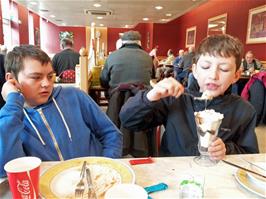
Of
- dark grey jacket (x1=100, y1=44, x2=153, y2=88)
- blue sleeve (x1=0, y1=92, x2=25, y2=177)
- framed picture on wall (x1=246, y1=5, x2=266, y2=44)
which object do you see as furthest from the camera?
framed picture on wall (x1=246, y1=5, x2=266, y2=44)

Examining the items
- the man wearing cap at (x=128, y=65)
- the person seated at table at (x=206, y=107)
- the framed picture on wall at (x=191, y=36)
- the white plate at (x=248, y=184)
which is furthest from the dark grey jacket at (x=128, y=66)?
the framed picture on wall at (x=191, y=36)

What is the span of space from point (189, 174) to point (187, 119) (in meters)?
0.42

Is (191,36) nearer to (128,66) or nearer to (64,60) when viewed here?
(64,60)

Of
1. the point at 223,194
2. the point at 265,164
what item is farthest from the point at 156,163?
the point at 265,164

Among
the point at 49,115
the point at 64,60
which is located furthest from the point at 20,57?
the point at 64,60

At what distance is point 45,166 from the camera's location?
32.8 inches

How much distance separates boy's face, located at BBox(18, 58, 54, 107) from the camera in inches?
42.7

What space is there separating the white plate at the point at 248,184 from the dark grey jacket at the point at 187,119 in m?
0.33

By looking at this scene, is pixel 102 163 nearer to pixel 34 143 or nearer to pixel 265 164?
pixel 34 143

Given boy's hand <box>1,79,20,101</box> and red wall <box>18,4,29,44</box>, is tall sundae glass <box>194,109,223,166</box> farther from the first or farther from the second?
red wall <box>18,4,29,44</box>

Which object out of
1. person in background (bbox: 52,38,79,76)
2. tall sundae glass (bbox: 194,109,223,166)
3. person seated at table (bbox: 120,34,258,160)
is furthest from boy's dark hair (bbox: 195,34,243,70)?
person in background (bbox: 52,38,79,76)

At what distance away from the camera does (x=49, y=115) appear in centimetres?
112

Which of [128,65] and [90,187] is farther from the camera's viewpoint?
[128,65]

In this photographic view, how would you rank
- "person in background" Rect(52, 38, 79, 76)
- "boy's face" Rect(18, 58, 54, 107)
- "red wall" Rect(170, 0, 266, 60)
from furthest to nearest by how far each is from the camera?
"red wall" Rect(170, 0, 266, 60)
"person in background" Rect(52, 38, 79, 76)
"boy's face" Rect(18, 58, 54, 107)
